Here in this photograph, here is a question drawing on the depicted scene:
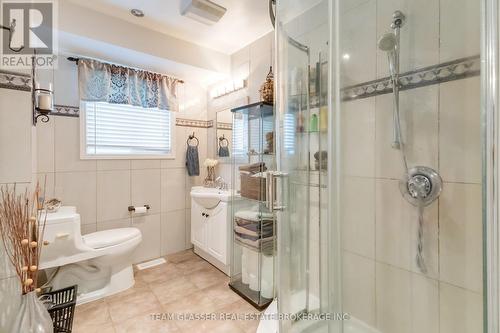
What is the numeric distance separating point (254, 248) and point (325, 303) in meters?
0.75

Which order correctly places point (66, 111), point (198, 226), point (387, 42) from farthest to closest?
point (198, 226) < point (66, 111) < point (387, 42)

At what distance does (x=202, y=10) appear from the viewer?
1868 millimetres

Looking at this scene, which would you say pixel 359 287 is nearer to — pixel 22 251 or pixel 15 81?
pixel 22 251

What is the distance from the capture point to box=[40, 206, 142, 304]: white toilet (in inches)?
69.9

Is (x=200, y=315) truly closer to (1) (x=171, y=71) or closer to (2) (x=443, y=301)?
(2) (x=443, y=301)

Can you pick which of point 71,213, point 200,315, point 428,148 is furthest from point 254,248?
point 71,213

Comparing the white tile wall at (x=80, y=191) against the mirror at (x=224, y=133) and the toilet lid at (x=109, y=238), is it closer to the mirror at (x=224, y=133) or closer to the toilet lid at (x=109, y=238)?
the toilet lid at (x=109, y=238)

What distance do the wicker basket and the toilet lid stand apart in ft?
3.62

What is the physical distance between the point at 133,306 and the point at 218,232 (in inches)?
34.6

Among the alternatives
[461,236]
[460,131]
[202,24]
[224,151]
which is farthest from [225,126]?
[461,236]

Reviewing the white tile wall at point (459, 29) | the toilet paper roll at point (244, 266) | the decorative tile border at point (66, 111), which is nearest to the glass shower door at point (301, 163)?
the white tile wall at point (459, 29)

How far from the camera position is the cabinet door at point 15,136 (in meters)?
1.26

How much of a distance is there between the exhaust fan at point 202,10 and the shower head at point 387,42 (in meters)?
1.26

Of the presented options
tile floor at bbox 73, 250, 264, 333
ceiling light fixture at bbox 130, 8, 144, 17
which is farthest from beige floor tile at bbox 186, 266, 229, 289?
ceiling light fixture at bbox 130, 8, 144, 17
